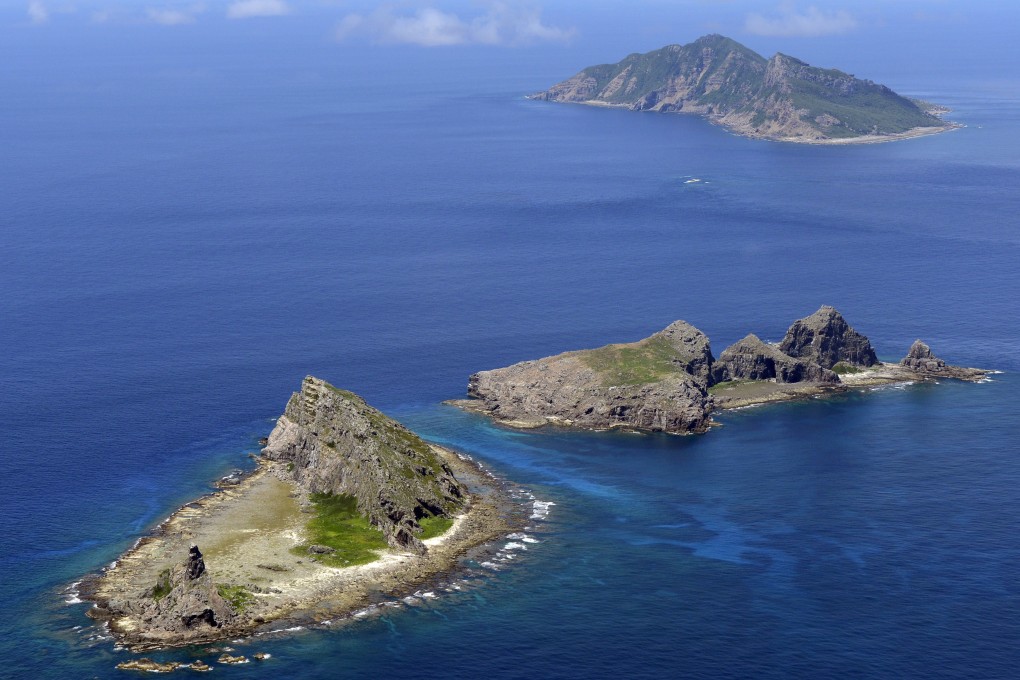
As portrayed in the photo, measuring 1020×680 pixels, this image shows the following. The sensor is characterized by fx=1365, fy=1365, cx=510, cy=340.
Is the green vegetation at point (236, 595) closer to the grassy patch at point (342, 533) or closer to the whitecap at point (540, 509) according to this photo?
the grassy patch at point (342, 533)

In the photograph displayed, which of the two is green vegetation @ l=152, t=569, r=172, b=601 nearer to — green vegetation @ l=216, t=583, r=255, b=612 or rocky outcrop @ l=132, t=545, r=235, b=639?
rocky outcrop @ l=132, t=545, r=235, b=639

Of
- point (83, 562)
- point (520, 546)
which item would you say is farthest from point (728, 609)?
point (83, 562)

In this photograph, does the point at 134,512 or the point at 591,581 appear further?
the point at 134,512

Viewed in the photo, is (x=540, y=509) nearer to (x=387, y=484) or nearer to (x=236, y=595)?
(x=387, y=484)

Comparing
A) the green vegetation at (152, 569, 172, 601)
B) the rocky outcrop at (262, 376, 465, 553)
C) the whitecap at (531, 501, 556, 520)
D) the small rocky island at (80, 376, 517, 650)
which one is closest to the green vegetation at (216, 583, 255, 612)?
the small rocky island at (80, 376, 517, 650)

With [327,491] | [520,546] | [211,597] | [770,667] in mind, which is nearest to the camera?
[770,667]

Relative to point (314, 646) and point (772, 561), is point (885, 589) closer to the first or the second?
point (772, 561)
